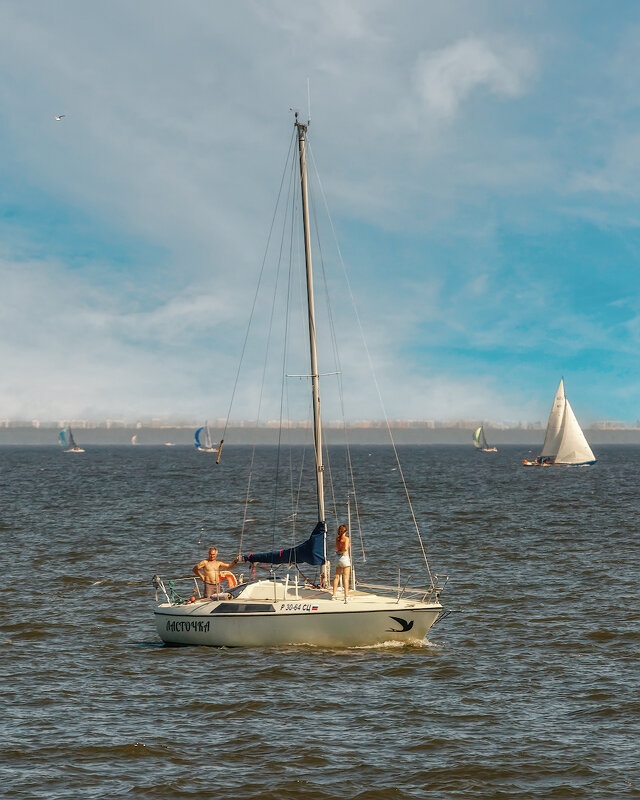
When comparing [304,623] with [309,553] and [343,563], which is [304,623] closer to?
[343,563]

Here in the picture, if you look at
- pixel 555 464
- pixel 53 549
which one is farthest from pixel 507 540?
pixel 555 464

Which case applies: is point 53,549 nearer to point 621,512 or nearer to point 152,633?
point 152,633

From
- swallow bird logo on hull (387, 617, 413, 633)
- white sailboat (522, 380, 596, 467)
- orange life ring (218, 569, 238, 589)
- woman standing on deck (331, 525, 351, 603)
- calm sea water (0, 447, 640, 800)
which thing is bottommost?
calm sea water (0, 447, 640, 800)

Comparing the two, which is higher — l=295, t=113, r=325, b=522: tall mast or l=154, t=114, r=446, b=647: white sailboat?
l=295, t=113, r=325, b=522: tall mast

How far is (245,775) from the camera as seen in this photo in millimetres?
16531

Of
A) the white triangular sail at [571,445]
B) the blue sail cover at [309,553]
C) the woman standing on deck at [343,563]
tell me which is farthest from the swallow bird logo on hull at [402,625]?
the white triangular sail at [571,445]

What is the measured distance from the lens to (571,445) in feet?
467

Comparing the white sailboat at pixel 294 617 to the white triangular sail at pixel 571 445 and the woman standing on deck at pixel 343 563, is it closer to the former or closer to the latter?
the woman standing on deck at pixel 343 563

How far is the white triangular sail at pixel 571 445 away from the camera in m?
141

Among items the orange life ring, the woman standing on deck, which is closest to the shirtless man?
the orange life ring

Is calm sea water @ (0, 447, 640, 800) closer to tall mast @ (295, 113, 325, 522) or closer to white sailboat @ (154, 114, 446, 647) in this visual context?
white sailboat @ (154, 114, 446, 647)

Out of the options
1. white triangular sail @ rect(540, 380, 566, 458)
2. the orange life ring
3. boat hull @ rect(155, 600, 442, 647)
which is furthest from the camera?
white triangular sail @ rect(540, 380, 566, 458)

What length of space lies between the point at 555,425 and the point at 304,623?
4813 inches

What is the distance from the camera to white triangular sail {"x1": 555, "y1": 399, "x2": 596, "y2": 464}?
461 ft
